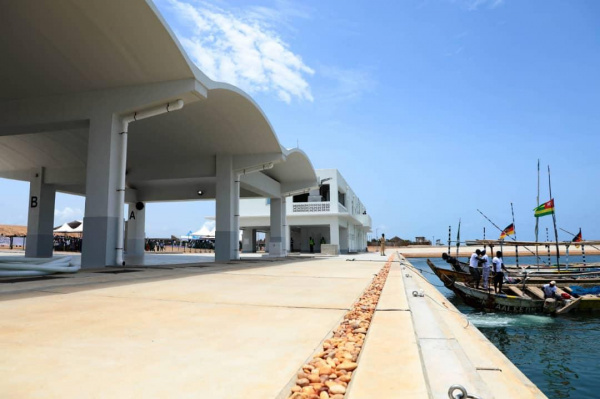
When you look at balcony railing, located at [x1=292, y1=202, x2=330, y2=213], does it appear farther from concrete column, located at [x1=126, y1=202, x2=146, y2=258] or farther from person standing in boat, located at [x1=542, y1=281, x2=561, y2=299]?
person standing in boat, located at [x1=542, y1=281, x2=561, y2=299]

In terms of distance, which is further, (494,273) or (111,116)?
(494,273)

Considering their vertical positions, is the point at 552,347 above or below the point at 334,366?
below

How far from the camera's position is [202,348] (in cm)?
308

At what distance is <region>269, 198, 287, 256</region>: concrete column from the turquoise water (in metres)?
13.8

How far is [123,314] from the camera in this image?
4.46m

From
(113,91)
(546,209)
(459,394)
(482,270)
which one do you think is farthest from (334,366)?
(546,209)

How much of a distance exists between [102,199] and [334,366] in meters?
12.1

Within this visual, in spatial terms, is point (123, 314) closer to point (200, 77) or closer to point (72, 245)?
point (200, 77)

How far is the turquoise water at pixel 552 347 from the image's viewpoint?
7621 millimetres

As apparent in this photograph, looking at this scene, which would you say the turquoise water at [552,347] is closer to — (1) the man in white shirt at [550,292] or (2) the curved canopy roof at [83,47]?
(1) the man in white shirt at [550,292]

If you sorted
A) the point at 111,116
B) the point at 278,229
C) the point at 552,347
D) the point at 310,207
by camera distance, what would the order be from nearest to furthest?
the point at 552,347 < the point at 111,116 < the point at 278,229 < the point at 310,207

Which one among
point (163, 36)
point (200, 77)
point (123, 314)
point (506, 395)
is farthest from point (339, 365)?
point (200, 77)

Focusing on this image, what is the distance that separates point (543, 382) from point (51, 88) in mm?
15979

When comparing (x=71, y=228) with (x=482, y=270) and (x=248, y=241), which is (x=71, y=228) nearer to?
(x=248, y=241)
